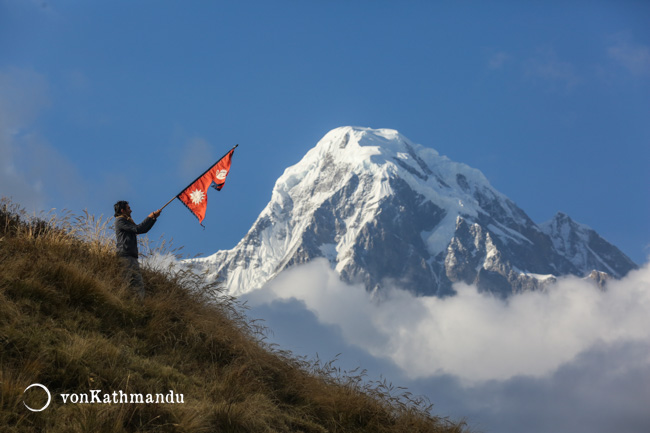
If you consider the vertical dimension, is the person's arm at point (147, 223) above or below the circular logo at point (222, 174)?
below

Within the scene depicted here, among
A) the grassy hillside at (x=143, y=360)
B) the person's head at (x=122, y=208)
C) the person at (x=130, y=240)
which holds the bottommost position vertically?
the grassy hillside at (x=143, y=360)

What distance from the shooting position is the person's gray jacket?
1129cm

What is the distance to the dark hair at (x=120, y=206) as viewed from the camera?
459 inches

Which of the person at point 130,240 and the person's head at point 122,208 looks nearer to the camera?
the person at point 130,240

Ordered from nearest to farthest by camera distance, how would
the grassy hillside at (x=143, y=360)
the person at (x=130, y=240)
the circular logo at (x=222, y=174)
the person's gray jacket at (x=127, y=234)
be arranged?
the grassy hillside at (x=143, y=360) < the person at (x=130, y=240) < the person's gray jacket at (x=127, y=234) < the circular logo at (x=222, y=174)

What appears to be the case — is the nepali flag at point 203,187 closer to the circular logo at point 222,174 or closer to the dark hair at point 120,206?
the circular logo at point 222,174

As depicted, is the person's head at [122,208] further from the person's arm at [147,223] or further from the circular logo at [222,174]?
the circular logo at [222,174]

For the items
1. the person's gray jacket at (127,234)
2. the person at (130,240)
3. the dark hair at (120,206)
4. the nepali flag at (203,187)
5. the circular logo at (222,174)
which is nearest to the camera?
the person at (130,240)

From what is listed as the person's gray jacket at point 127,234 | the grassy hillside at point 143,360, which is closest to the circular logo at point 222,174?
the grassy hillside at point 143,360

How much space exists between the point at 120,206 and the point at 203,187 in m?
2.34

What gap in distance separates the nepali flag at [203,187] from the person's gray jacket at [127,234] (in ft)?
6.91

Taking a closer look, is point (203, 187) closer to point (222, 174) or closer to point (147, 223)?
point (222, 174)

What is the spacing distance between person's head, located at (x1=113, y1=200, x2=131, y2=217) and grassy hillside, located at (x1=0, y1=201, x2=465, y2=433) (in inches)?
32.3

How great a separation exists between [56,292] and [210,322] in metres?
2.54
